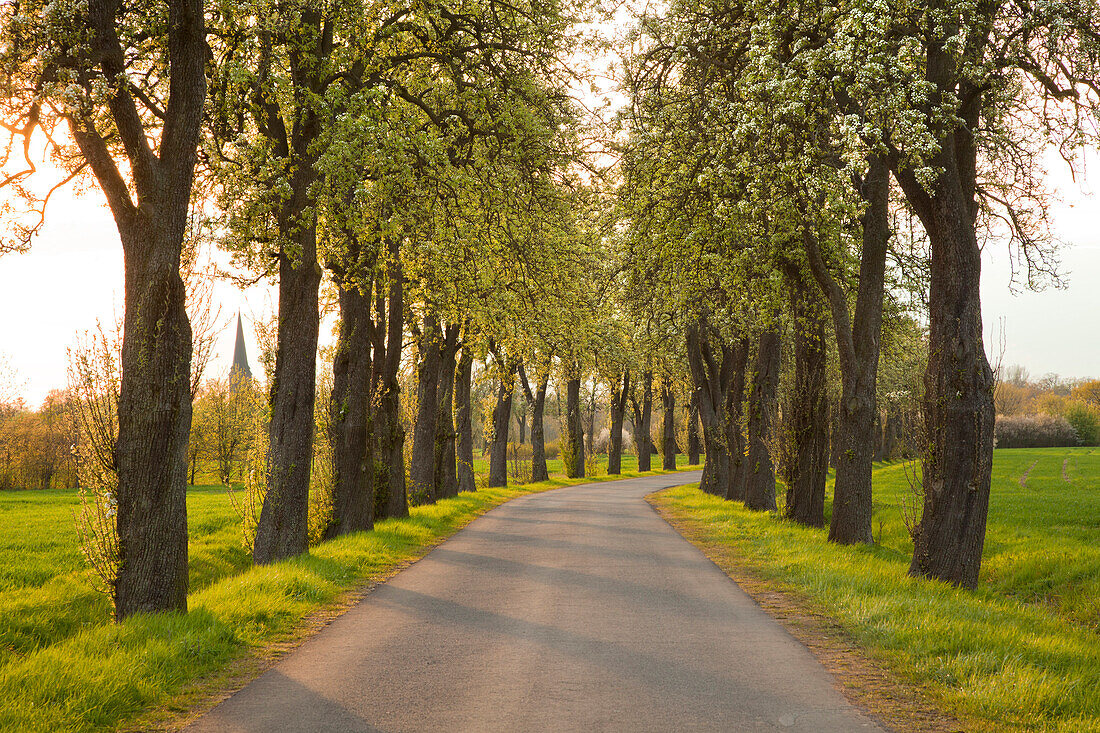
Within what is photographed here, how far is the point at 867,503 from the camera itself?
14.7 m

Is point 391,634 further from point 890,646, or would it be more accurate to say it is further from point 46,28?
point 46,28

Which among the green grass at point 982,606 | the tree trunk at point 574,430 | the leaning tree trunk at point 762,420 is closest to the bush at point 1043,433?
the tree trunk at point 574,430

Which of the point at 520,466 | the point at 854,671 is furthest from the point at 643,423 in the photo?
the point at 854,671

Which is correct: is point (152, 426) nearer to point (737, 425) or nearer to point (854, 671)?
point (854, 671)

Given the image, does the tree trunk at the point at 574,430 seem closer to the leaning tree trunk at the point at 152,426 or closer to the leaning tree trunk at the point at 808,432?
the leaning tree trunk at the point at 808,432

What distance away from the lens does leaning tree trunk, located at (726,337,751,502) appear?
23.8 meters

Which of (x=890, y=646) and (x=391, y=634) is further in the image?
(x=391, y=634)

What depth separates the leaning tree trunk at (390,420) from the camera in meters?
18.0

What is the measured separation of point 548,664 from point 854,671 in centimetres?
279

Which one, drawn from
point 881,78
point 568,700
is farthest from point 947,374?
point 568,700

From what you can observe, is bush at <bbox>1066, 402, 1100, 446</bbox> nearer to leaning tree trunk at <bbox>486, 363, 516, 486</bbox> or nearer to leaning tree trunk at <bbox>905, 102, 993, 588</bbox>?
leaning tree trunk at <bbox>486, 363, 516, 486</bbox>

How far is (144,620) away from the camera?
758 centimetres

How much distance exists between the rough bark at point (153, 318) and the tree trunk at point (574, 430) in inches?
1320

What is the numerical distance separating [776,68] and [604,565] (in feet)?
26.7
